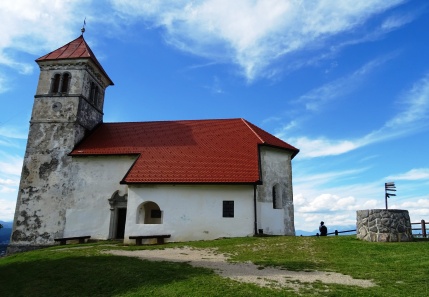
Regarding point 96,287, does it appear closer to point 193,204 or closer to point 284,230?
point 193,204

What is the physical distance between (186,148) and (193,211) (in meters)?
5.04

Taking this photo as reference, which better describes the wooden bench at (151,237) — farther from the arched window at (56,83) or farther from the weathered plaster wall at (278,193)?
the arched window at (56,83)

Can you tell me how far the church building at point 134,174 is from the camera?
19.5m

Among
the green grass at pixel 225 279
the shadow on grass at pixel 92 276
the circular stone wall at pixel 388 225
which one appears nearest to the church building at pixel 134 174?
the green grass at pixel 225 279

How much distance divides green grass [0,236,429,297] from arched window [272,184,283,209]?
6.05 m

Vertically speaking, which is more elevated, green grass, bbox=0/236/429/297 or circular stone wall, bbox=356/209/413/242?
circular stone wall, bbox=356/209/413/242

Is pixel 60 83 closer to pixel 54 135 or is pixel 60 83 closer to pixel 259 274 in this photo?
pixel 54 135

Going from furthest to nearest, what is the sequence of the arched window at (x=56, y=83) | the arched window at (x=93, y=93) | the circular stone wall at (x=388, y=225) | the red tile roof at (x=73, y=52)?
1. the arched window at (x=93, y=93)
2. the red tile roof at (x=73, y=52)
3. the arched window at (x=56, y=83)
4. the circular stone wall at (x=388, y=225)

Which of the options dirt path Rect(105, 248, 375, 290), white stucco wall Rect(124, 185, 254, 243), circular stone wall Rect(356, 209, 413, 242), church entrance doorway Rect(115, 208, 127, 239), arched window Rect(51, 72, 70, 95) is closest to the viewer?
dirt path Rect(105, 248, 375, 290)

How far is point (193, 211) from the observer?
19453 mm

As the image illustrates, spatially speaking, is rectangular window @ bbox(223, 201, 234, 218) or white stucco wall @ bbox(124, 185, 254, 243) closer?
white stucco wall @ bbox(124, 185, 254, 243)

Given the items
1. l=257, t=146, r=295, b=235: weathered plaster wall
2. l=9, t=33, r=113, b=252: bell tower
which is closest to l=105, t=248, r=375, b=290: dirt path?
l=257, t=146, r=295, b=235: weathered plaster wall

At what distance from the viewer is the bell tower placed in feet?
72.7

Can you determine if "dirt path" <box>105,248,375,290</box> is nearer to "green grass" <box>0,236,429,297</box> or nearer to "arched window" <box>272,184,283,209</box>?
"green grass" <box>0,236,429,297</box>
